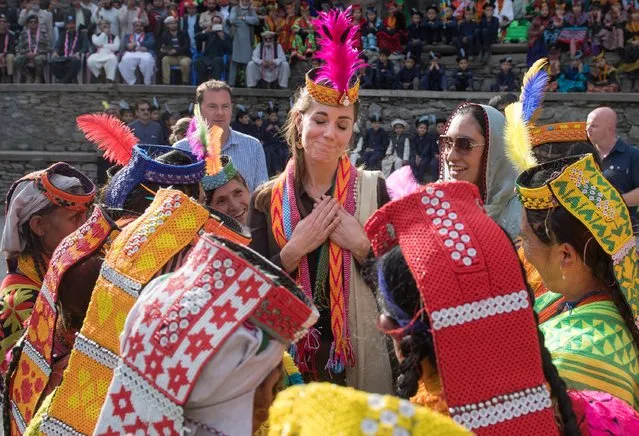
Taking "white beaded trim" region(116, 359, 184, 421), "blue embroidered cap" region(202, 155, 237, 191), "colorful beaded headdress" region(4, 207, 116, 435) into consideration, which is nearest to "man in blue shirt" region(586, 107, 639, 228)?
"blue embroidered cap" region(202, 155, 237, 191)

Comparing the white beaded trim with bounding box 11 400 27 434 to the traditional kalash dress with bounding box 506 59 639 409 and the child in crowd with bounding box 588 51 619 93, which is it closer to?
the traditional kalash dress with bounding box 506 59 639 409

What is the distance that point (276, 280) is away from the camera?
1.80m

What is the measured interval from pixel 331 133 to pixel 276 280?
70.4 inches

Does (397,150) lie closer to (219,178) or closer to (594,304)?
(219,178)

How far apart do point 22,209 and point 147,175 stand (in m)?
0.73

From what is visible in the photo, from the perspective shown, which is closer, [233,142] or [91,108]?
[233,142]

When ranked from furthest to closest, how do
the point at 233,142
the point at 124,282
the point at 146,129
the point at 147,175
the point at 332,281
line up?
the point at 146,129, the point at 233,142, the point at 332,281, the point at 147,175, the point at 124,282

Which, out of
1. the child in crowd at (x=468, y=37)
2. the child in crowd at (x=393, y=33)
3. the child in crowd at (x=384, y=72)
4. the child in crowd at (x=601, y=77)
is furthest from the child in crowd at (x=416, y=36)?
the child in crowd at (x=601, y=77)

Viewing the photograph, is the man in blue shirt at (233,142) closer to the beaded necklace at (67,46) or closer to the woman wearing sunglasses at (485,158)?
the woman wearing sunglasses at (485,158)

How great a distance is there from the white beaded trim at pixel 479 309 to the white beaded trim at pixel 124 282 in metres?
0.92

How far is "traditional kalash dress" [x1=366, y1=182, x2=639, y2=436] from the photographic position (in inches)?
71.7

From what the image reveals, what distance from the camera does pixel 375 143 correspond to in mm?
17469

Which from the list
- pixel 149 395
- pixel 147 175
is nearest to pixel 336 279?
pixel 147 175

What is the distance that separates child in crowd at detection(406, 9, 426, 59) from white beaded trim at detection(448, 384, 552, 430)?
18263 mm
